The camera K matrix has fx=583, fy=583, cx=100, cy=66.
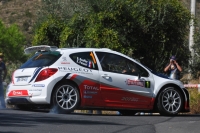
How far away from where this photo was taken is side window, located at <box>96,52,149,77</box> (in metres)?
13.1

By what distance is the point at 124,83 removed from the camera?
42.9 feet

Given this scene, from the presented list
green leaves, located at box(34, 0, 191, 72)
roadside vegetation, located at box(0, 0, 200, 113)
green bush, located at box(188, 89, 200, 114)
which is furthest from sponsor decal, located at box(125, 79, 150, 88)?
green leaves, located at box(34, 0, 191, 72)

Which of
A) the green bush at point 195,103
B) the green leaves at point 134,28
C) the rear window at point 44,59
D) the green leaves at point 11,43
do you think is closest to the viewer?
the rear window at point 44,59

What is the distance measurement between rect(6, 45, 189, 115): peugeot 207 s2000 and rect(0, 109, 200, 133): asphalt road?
53cm

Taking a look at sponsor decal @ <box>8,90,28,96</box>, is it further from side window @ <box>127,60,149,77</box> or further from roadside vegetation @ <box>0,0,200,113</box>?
roadside vegetation @ <box>0,0,200,113</box>

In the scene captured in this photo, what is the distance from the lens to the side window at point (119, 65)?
13.1 meters

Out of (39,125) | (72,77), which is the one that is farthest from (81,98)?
(39,125)

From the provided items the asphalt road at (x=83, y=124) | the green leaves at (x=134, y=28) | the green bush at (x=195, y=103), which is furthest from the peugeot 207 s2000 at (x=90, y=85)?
the green leaves at (x=134, y=28)

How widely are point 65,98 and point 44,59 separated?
3.54ft

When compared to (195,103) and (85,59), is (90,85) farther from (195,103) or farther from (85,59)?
(195,103)

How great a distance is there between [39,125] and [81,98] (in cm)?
247

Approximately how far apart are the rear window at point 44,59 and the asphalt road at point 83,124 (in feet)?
3.94

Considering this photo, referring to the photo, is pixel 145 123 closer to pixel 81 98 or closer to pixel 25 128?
pixel 81 98

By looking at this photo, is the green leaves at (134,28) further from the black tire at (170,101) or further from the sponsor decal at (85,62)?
the sponsor decal at (85,62)
